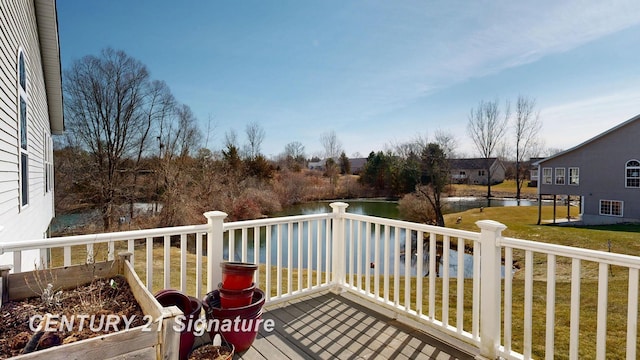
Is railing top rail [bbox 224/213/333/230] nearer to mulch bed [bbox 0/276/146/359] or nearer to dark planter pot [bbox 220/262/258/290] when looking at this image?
dark planter pot [bbox 220/262/258/290]

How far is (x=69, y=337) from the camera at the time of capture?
1.58m

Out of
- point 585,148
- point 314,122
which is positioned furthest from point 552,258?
point 314,122

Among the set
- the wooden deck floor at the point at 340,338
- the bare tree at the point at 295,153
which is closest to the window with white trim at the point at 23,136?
the wooden deck floor at the point at 340,338

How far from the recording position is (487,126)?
2753 centimetres

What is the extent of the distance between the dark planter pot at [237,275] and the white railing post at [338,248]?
1403mm

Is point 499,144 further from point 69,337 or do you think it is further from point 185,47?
point 69,337

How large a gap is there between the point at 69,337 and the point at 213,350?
923 millimetres

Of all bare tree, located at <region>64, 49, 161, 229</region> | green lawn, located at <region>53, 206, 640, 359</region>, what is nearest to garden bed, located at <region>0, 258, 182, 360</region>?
green lawn, located at <region>53, 206, 640, 359</region>

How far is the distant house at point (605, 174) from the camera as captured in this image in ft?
51.0

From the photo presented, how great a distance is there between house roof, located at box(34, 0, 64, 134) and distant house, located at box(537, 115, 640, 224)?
70.1ft

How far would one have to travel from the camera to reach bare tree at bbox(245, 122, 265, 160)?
2246 cm

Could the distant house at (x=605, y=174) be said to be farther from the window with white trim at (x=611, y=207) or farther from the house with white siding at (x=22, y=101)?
the house with white siding at (x=22, y=101)

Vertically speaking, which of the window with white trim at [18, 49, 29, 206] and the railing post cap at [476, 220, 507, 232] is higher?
the window with white trim at [18, 49, 29, 206]

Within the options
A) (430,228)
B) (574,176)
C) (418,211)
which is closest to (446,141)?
(418,211)
